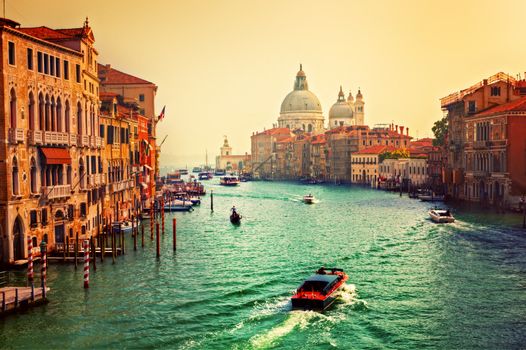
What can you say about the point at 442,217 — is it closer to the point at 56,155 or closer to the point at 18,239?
the point at 56,155

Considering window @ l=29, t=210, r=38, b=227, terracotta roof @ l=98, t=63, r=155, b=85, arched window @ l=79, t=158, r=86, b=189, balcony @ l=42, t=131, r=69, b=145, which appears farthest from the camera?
terracotta roof @ l=98, t=63, r=155, b=85

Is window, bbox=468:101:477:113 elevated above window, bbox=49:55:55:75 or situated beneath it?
elevated above

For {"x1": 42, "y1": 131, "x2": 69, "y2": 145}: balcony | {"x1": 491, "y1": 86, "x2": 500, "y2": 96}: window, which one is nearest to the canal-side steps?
Answer: {"x1": 42, "y1": 131, "x2": 69, "y2": 145}: balcony

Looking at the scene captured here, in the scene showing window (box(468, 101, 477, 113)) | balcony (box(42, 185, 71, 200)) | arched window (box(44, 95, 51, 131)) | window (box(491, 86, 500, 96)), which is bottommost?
balcony (box(42, 185, 71, 200))

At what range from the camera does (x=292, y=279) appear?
89.8 feet

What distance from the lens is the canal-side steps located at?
20.9 meters

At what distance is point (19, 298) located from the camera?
21.5 meters

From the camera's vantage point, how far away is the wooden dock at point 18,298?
2086 centimetres

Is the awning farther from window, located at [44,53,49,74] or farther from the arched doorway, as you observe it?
window, located at [44,53,49,74]

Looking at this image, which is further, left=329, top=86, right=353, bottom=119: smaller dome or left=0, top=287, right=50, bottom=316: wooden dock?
left=329, top=86, right=353, bottom=119: smaller dome

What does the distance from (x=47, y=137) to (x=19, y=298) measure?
9.74 m

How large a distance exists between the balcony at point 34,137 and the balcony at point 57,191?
2.09m

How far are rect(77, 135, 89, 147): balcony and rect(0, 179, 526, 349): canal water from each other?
5918 millimetres

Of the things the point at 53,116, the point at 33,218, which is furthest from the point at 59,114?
the point at 33,218
